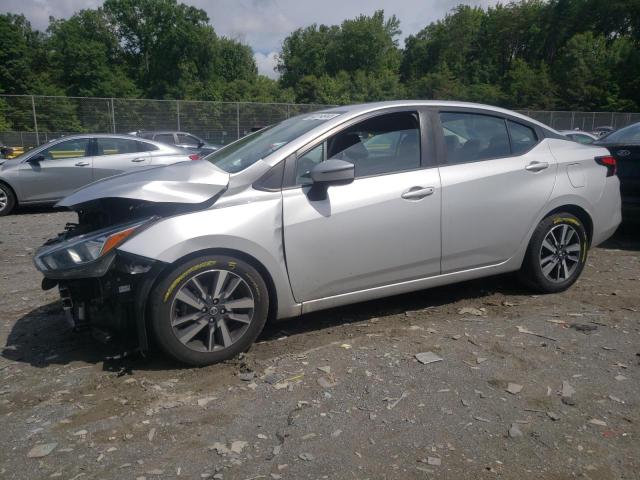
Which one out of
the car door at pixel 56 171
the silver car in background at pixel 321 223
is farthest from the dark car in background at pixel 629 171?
the car door at pixel 56 171

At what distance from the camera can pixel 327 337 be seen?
398 centimetres

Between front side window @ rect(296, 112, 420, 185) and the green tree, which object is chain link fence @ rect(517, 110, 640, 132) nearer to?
front side window @ rect(296, 112, 420, 185)

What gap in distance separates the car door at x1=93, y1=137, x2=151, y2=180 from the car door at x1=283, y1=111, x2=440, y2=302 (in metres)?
7.40

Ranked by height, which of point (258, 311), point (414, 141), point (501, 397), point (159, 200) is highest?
point (414, 141)

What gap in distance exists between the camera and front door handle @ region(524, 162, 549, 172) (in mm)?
4486

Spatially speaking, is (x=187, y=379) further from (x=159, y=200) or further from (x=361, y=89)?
(x=361, y=89)

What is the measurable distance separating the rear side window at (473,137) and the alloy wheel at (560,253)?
82cm

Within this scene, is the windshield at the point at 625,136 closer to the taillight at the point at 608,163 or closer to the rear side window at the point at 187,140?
the taillight at the point at 608,163

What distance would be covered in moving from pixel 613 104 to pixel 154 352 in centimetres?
5374

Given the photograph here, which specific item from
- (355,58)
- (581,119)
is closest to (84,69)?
(355,58)

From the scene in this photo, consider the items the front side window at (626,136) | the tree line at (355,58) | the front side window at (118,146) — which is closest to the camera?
the front side window at (626,136)

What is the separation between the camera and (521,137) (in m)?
4.63

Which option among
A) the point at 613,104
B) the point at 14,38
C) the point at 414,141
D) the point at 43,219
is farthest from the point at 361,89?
the point at 414,141

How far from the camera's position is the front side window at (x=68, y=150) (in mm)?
10227
